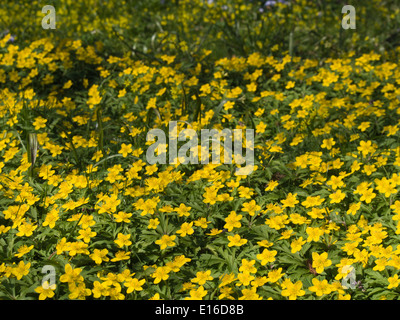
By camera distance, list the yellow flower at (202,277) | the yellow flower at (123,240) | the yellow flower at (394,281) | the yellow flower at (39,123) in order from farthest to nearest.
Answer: the yellow flower at (39,123) → the yellow flower at (123,240) → the yellow flower at (202,277) → the yellow flower at (394,281)

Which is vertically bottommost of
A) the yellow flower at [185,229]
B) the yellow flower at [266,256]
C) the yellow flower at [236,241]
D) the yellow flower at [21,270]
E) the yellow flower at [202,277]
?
the yellow flower at [202,277]

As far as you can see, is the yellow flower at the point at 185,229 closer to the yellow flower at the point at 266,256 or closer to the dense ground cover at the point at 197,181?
the dense ground cover at the point at 197,181

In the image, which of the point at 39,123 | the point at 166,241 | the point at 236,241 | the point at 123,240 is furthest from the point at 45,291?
the point at 39,123

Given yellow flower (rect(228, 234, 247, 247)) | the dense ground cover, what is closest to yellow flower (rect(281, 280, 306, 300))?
the dense ground cover

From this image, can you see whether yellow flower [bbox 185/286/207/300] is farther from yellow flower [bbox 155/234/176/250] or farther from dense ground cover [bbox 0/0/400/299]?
yellow flower [bbox 155/234/176/250]

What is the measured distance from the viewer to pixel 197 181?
2.93 m

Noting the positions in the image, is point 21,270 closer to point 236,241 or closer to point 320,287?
point 236,241

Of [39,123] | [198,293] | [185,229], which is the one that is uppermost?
[39,123]

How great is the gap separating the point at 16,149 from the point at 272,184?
1.80 m

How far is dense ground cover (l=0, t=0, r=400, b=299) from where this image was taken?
7.49 ft

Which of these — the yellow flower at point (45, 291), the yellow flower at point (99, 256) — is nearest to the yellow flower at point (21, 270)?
the yellow flower at point (45, 291)

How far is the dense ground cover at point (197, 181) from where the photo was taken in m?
2.28

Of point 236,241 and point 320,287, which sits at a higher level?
point 236,241

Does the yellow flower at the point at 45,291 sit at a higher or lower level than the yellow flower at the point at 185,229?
lower
